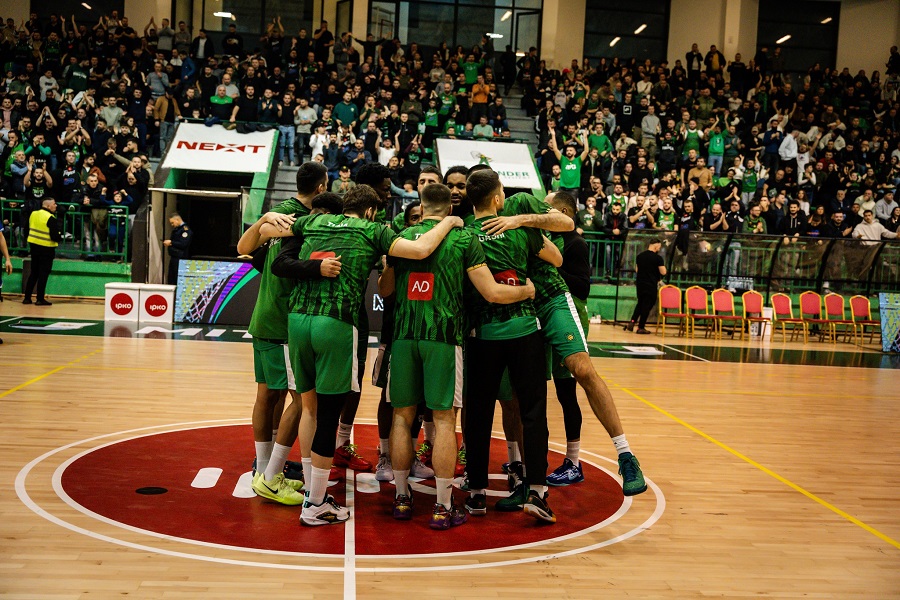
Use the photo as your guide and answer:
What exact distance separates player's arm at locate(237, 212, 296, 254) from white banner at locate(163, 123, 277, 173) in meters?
15.1

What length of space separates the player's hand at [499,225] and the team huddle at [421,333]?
1cm

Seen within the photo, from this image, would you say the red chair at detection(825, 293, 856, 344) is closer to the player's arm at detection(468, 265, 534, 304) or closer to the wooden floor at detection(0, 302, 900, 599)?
the wooden floor at detection(0, 302, 900, 599)

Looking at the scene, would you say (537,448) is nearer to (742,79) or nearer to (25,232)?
(25,232)

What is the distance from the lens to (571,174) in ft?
69.4

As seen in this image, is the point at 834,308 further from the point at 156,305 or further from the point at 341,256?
the point at 341,256

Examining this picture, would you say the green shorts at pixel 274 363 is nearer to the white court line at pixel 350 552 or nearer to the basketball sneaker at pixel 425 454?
the white court line at pixel 350 552

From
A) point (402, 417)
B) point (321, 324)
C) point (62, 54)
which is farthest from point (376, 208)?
point (62, 54)

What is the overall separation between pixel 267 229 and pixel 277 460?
1494mm

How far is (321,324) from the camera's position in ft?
16.9

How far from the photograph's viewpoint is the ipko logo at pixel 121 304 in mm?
15125

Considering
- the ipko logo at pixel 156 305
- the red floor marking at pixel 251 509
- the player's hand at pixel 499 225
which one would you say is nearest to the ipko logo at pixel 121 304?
the ipko logo at pixel 156 305

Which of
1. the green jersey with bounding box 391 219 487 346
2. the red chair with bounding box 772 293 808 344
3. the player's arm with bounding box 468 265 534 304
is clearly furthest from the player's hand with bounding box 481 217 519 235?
the red chair with bounding box 772 293 808 344

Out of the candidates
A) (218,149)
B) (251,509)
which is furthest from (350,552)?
(218,149)

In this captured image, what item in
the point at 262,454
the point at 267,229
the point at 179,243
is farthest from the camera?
the point at 179,243
